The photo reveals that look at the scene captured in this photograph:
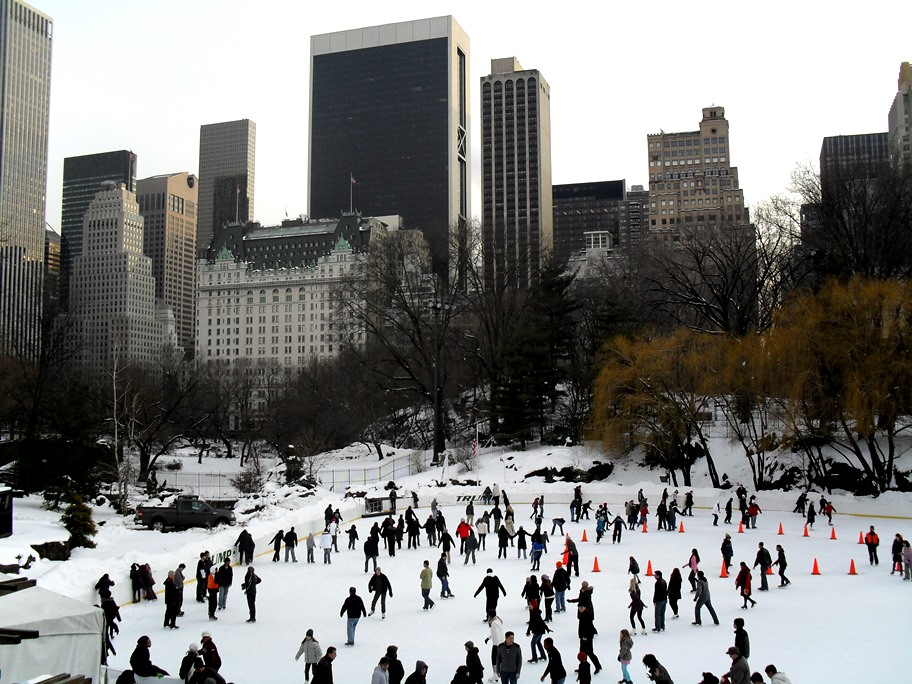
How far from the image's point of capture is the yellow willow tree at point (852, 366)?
30.2 meters

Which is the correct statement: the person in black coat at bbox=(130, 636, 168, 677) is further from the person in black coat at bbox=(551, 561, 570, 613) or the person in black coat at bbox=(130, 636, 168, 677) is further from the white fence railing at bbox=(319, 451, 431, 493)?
the white fence railing at bbox=(319, 451, 431, 493)

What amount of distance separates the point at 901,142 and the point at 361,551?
435 feet

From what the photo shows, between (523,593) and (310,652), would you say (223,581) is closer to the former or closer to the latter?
(310,652)

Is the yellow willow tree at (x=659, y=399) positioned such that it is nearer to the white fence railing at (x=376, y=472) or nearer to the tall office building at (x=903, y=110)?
the white fence railing at (x=376, y=472)

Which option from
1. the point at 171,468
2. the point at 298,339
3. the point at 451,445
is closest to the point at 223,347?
the point at 298,339

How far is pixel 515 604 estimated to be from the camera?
1697 centimetres

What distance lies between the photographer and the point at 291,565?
73.4ft

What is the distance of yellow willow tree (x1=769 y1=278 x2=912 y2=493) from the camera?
30.2m

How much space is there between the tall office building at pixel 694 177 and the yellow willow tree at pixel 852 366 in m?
127

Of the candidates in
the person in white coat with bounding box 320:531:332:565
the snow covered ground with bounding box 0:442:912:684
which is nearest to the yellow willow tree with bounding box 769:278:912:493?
the snow covered ground with bounding box 0:442:912:684

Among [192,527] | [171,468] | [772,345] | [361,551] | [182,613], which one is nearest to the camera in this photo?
[182,613]

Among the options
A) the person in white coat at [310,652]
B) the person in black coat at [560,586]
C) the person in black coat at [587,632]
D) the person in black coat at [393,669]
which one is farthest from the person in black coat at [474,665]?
the person in black coat at [560,586]

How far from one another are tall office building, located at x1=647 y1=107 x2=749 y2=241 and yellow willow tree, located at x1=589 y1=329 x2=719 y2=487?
406ft

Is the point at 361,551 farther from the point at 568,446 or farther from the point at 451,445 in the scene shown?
the point at 451,445
